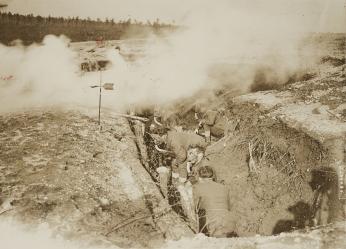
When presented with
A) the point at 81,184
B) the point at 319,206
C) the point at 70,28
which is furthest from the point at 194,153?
the point at 70,28

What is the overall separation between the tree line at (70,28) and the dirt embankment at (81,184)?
Answer: 392 inches

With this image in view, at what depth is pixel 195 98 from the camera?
9953 mm

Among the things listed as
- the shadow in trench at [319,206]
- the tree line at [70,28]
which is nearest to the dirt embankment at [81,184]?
the shadow in trench at [319,206]

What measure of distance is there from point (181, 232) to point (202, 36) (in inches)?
417

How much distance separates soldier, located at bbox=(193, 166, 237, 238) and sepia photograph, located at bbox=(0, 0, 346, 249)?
0.02m

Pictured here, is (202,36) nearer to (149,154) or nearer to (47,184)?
(149,154)

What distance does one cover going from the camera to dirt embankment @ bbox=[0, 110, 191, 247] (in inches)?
176

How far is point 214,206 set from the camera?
503 cm

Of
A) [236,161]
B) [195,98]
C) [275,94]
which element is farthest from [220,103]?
[236,161]

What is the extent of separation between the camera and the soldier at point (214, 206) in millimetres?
4938

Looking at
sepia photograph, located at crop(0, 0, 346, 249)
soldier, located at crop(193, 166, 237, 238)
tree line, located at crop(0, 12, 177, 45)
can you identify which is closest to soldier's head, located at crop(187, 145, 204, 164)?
sepia photograph, located at crop(0, 0, 346, 249)

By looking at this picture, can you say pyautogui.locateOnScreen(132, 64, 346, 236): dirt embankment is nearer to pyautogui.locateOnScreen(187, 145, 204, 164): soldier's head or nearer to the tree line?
pyautogui.locateOnScreen(187, 145, 204, 164): soldier's head

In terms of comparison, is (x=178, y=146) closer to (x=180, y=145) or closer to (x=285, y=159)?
(x=180, y=145)

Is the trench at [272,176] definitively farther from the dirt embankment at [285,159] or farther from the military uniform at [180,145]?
the military uniform at [180,145]
